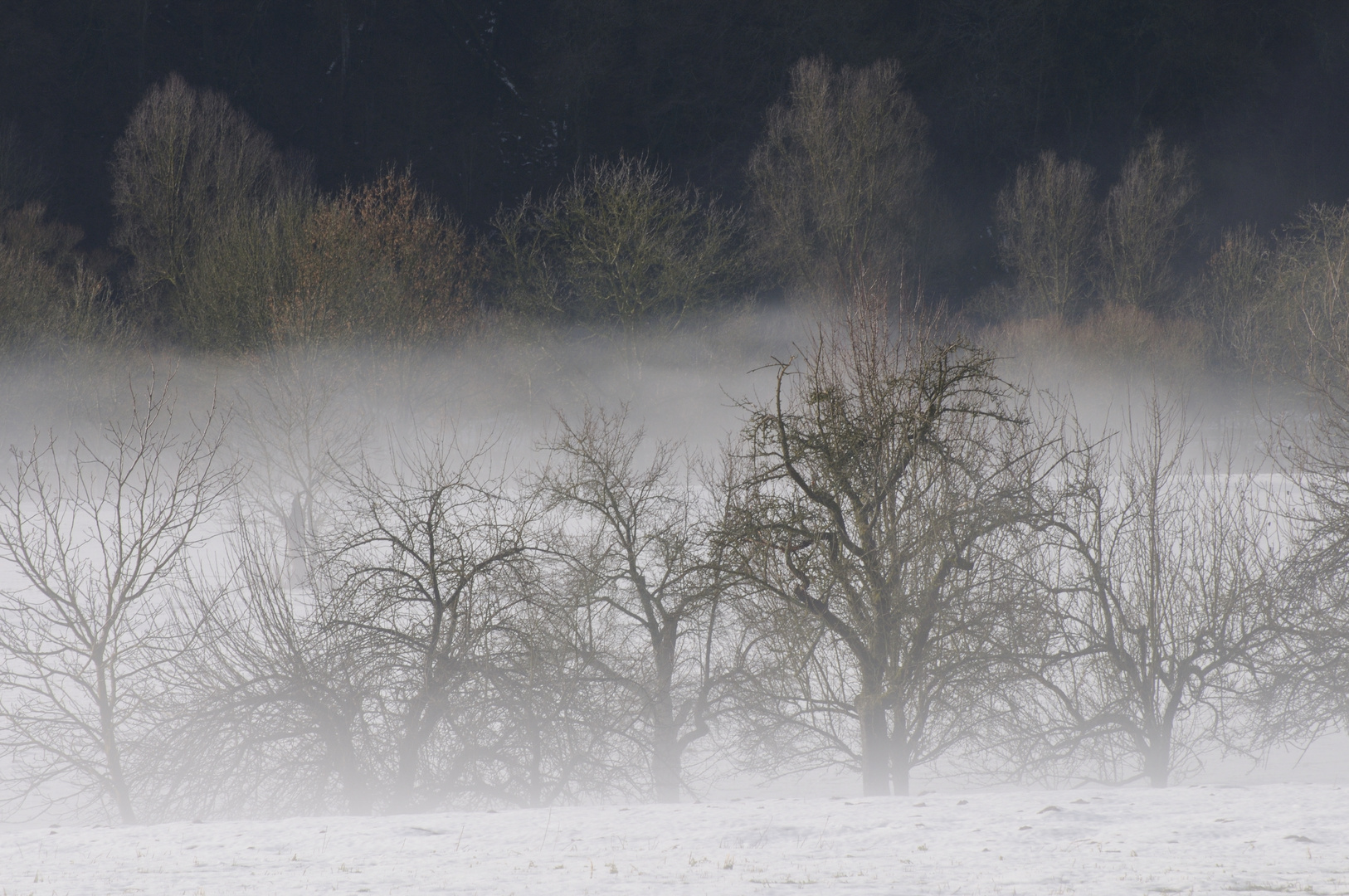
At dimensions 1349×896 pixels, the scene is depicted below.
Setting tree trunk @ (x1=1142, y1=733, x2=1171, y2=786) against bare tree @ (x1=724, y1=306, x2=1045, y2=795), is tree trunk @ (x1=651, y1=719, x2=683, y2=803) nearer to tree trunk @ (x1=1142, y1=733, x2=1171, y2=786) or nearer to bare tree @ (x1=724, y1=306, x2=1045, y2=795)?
bare tree @ (x1=724, y1=306, x2=1045, y2=795)

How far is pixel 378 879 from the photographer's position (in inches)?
261

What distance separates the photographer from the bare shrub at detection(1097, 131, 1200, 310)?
3525 cm

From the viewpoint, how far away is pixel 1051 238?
3581cm

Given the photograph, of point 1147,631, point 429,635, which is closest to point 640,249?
point 429,635

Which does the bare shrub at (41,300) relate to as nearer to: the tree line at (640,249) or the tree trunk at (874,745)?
the tree line at (640,249)

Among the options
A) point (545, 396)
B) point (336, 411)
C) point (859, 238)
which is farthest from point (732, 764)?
point (859, 238)

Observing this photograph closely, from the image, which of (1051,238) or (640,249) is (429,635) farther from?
(1051,238)

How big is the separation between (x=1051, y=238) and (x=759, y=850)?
3203cm

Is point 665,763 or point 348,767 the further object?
point 665,763

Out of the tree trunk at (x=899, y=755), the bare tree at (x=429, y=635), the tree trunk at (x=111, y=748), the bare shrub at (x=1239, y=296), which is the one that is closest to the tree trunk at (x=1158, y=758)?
the tree trunk at (x=899, y=755)

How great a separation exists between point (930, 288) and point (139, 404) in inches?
964

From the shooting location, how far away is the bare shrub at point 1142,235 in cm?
3525

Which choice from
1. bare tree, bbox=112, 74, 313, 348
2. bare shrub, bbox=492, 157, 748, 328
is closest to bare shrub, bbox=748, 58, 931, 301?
bare shrub, bbox=492, 157, 748, 328

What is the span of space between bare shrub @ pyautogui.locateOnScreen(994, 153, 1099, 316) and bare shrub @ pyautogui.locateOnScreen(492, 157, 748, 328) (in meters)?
9.80
